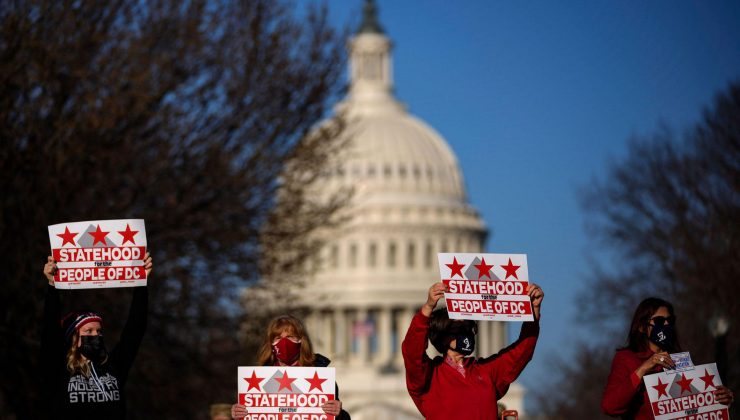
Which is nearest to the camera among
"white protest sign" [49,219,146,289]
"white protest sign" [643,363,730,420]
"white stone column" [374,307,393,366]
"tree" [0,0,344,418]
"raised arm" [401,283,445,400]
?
"raised arm" [401,283,445,400]

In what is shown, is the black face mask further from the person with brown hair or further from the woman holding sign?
the person with brown hair

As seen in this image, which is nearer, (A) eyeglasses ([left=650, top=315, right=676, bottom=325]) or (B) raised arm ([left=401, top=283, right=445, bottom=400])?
(B) raised arm ([left=401, top=283, right=445, bottom=400])

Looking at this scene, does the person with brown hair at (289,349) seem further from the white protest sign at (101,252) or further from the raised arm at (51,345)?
the white protest sign at (101,252)

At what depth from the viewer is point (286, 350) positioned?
11.0 meters

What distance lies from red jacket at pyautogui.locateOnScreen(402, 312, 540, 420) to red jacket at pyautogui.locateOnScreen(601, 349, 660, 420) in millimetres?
480

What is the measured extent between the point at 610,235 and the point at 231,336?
15991mm

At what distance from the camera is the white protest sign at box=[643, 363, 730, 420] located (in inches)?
442

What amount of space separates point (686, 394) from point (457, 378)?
1399 millimetres

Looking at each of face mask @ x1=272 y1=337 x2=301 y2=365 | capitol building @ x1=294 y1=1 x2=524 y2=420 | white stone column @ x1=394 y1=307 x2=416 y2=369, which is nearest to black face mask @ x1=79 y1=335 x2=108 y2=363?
face mask @ x1=272 y1=337 x2=301 y2=365

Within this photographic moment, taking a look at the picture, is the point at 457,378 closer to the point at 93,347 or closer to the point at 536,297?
the point at 536,297

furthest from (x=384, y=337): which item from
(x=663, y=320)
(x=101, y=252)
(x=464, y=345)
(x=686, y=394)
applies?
(x=464, y=345)

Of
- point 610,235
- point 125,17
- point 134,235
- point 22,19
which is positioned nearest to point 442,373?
point 134,235

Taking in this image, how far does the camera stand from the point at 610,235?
46906 mm

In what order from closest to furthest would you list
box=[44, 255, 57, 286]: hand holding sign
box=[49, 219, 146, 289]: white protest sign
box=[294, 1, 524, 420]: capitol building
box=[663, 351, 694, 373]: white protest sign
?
box=[663, 351, 694, 373]: white protest sign < box=[44, 255, 57, 286]: hand holding sign < box=[49, 219, 146, 289]: white protest sign < box=[294, 1, 524, 420]: capitol building
